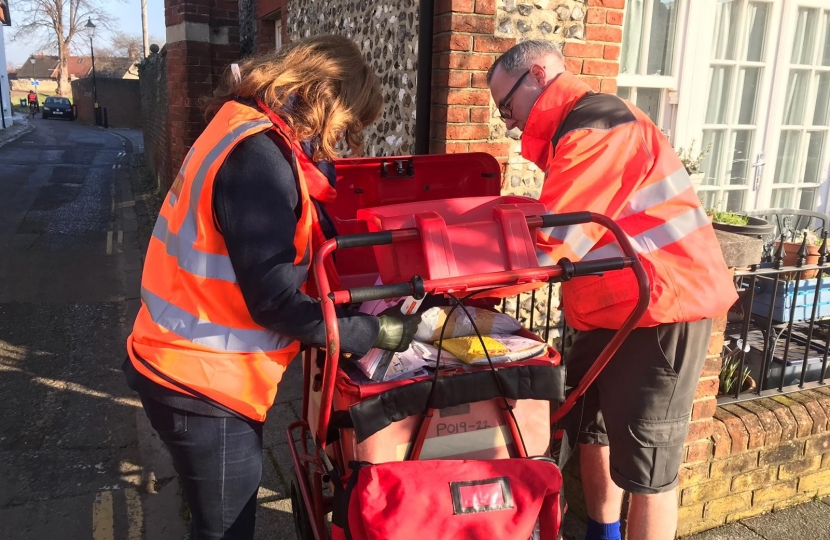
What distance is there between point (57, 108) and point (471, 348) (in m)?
49.3

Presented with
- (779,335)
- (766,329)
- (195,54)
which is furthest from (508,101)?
(195,54)

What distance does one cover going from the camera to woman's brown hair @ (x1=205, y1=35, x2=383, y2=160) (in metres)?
1.85

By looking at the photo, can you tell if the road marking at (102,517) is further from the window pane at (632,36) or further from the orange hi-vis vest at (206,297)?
the window pane at (632,36)

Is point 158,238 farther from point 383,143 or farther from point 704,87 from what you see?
point 704,87

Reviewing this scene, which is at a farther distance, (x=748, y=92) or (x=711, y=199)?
(x=711, y=199)

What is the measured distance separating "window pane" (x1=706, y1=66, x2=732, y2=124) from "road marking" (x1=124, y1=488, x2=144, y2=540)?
183 inches

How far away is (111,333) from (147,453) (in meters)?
2.39

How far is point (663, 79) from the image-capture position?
15.4 ft

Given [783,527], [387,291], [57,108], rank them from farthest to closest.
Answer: [57,108], [783,527], [387,291]

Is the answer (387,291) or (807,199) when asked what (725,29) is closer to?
(807,199)

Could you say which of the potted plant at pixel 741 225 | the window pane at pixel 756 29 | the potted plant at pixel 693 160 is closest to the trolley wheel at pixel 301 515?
the potted plant at pixel 741 225

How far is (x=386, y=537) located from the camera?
1.58 meters

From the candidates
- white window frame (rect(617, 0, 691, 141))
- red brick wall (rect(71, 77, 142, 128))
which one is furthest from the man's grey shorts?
red brick wall (rect(71, 77, 142, 128))

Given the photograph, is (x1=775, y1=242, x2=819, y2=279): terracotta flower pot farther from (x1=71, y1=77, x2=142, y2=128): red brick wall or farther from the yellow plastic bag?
(x1=71, y1=77, x2=142, y2=128): red brick wall
